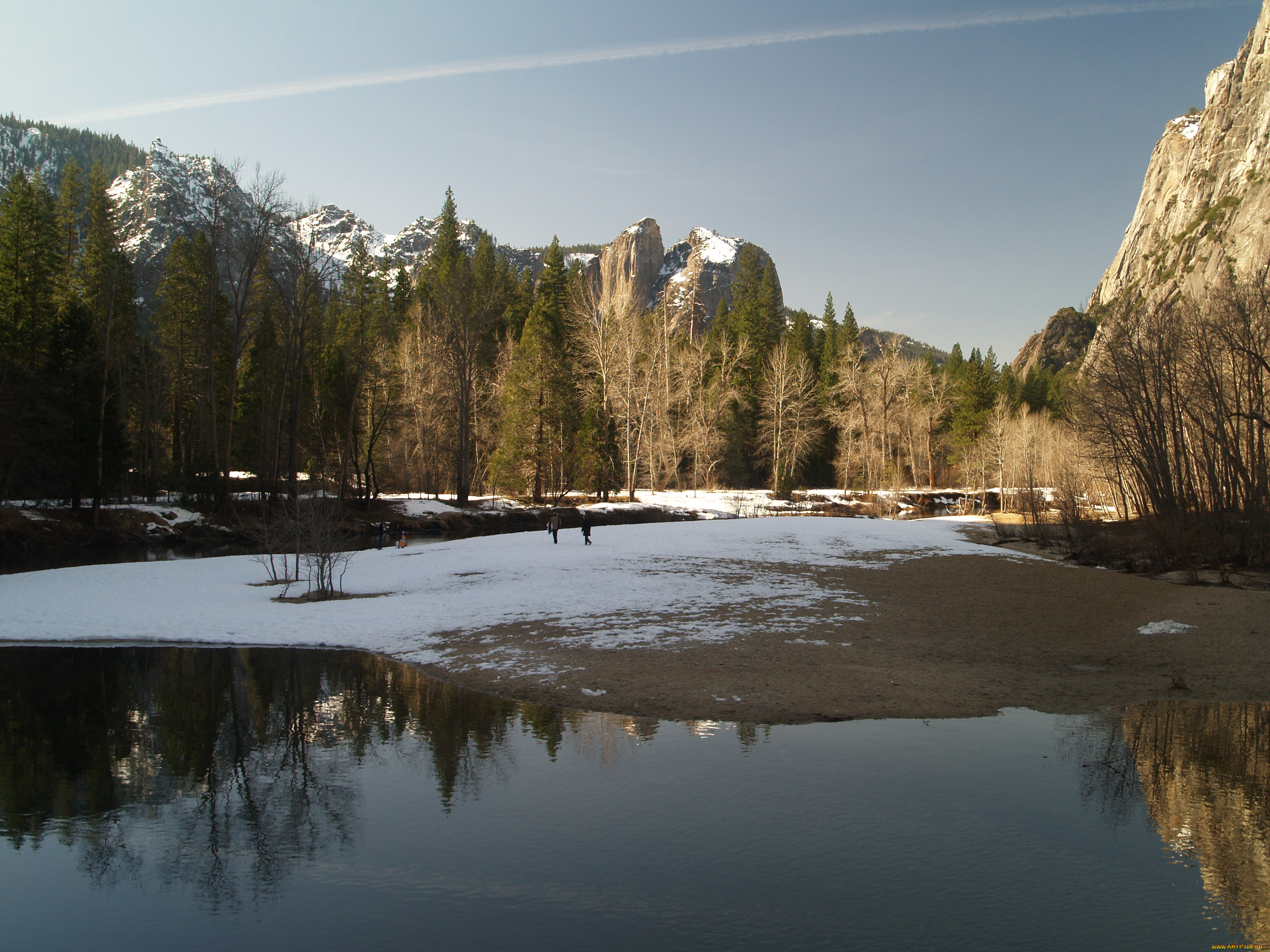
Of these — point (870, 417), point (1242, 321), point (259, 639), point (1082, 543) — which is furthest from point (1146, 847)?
point (870, 417)

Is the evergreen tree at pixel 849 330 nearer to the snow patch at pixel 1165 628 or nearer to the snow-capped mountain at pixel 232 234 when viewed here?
the snow-capped mountain at pixel 232 234

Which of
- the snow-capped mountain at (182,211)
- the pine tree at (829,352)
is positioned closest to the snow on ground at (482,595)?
the snow-capped mountain at (182,211)

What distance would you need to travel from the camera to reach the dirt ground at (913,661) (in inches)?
392

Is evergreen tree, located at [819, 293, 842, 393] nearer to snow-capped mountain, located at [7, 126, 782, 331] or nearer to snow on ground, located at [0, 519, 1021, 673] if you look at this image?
snow-capped mountain, located at [7, 126, 782, 331]

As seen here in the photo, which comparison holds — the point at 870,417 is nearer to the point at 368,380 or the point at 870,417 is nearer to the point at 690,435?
the point at 690,435

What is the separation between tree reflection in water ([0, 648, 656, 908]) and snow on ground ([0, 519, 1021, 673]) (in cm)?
176

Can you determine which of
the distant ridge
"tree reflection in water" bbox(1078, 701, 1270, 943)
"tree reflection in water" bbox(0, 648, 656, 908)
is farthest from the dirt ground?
the distant ridge

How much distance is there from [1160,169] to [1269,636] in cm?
18094

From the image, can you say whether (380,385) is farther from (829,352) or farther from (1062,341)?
(1062,341)

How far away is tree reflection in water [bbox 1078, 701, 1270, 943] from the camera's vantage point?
5.46 metres

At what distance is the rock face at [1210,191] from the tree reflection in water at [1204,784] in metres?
89.6

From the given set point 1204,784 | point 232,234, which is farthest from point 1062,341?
point 1204,784

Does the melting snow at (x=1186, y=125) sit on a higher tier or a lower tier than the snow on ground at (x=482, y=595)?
higher

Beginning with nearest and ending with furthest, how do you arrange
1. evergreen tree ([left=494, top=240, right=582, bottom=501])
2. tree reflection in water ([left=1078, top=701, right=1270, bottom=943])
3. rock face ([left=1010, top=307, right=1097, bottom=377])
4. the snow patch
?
1. tree reflection in water ([left=1078, top=701, right=1270, bottom=943])
2. the snow patch
3. evergreen tree ([left=494, top=240, right=582, bottom=501])
4. rock face ([left=1010, top=307, right=1097, bottom=377])
